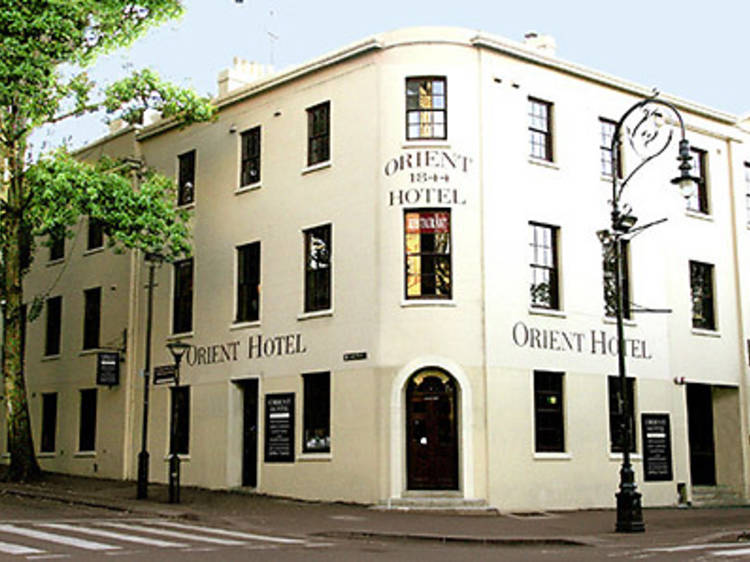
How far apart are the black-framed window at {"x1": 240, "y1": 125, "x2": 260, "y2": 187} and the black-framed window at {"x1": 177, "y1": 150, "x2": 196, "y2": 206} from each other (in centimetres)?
225

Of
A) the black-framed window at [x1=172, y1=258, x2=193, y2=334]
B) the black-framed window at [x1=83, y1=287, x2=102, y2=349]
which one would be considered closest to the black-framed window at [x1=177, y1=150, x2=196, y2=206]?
the black-framed window at [x1=172, y1=258, x2=193, y2=334]

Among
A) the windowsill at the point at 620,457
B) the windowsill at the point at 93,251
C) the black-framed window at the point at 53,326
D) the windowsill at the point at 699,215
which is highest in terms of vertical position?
the windowsill at the point at 699,215

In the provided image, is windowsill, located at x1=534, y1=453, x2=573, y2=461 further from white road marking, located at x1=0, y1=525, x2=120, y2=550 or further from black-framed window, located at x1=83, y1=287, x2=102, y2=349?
black-framed window, located at x1=83, y1=287, x2=102, y2=349

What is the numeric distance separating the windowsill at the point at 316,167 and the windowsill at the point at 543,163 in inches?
198

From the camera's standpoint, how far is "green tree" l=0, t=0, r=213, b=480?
24.6m

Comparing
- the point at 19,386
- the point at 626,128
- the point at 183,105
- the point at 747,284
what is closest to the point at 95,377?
the point at 19,386

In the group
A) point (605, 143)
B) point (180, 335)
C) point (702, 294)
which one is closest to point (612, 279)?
point (605, 143)

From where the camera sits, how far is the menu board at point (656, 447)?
26.9 meters

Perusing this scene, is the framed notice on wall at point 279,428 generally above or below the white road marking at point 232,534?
above

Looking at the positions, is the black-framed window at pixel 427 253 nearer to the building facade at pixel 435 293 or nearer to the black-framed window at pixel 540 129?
the building facade at pixel 435 293

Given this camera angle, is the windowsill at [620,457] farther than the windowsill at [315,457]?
Yes

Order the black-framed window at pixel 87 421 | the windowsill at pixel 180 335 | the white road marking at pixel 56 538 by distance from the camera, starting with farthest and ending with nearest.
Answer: the black-framed window at pixel 87 421 → the windowsill at pixel 180 335 → the white road marking at pixel 56 538

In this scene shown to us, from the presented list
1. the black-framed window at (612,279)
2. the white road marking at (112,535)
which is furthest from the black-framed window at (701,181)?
the white road marking at (112,535)

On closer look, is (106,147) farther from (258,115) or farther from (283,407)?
(283,407)
